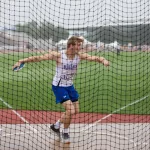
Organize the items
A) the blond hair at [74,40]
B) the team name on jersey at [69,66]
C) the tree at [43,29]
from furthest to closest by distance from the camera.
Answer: the tree at [43,29] < the team name on jersey at [69,66] < the blond hair at [74,40]

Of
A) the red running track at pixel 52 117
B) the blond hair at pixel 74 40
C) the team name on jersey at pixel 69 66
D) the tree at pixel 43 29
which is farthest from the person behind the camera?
the tree at pixel 43 29

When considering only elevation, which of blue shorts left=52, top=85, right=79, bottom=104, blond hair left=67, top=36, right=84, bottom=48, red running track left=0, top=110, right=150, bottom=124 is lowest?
red running track left=0, top=110, right=150, bottom=124

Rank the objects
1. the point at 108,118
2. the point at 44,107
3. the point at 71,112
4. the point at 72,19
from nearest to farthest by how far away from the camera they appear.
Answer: the point at 71,112
the point at 72,19
the point at 108,118
the point at 44,107

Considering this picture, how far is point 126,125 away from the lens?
7227mm

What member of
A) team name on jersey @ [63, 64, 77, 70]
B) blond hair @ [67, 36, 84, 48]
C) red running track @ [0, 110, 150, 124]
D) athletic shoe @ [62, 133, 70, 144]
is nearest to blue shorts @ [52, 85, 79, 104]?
team name on jersey @ [63, 64, 77, 70]

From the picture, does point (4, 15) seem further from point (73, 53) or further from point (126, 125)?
point (126, 125)

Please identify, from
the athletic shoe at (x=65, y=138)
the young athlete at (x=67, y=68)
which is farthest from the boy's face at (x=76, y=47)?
the athletic shoe at (x=65, y=138)

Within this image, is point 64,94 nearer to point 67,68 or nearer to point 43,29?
point 67,68

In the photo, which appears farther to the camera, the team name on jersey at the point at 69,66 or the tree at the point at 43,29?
the tree at the point at 43,29

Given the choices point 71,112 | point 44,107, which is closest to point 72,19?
point 71,112

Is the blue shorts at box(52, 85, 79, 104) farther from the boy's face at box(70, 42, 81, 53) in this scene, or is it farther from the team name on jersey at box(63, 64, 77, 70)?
the boy's face at box(70, 42, 81, 53)

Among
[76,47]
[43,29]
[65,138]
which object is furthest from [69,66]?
[43,29]

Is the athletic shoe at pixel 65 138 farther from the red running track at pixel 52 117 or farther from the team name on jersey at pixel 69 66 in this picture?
the red running track at pixel 52 117

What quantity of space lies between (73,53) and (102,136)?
59.5 inches
